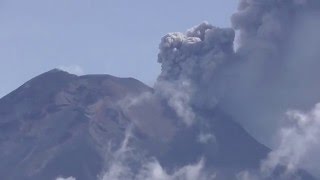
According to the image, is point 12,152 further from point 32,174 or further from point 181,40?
point 181,40

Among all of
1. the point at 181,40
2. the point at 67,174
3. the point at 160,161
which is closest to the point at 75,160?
the point at 67,174

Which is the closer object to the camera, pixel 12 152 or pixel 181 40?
pixel 181 40

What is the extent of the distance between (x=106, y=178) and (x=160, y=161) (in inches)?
571

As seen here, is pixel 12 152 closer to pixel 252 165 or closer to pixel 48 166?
pixel 48 166

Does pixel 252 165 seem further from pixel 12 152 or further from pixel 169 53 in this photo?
pixel 12 152

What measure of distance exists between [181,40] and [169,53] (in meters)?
3.44

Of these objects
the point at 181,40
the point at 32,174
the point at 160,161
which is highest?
the point at 181,40

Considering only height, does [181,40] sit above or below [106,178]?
above

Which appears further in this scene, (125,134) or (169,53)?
(125,134)

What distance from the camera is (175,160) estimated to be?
196750 mm

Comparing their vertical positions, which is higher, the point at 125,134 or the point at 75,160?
the point at 125,134

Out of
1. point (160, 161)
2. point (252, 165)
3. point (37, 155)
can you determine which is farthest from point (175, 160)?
point (37, 155)

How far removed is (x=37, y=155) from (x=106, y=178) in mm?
16272

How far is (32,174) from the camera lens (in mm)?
184500
